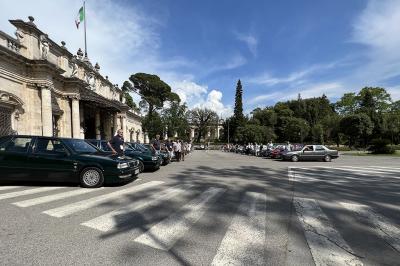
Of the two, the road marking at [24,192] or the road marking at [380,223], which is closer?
the road marking at [380,223]

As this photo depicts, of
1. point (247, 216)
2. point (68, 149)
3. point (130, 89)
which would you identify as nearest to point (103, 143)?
point (68, 149)

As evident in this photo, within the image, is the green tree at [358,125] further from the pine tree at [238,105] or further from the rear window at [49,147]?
the rear window at [49,147]

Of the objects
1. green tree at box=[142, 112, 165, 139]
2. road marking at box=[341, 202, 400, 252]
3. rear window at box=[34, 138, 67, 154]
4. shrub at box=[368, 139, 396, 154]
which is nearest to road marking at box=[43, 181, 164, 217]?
rear window at box=[34, 138, 67, 154]

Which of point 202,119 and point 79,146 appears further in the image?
point 202,119

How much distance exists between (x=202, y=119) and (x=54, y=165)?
9509 centimetres

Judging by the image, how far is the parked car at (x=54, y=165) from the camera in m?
9.01

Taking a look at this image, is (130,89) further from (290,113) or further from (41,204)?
(41,204)

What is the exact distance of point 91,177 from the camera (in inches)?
357

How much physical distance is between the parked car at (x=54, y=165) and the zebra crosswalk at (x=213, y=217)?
0.39m

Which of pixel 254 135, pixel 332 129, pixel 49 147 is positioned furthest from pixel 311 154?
pixel 332 129

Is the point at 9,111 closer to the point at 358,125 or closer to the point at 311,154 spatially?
the point at 311,154

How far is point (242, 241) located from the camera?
4.48 metres

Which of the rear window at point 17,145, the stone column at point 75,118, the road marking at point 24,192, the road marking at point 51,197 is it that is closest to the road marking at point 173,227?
the road marking at point 51,197

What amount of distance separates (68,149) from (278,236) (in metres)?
7.03
